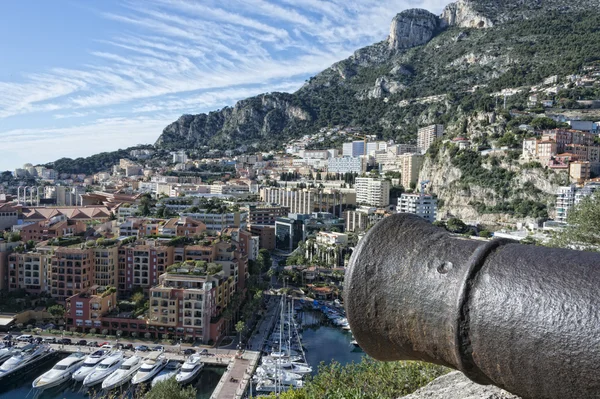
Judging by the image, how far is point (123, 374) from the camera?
19484 millimetres

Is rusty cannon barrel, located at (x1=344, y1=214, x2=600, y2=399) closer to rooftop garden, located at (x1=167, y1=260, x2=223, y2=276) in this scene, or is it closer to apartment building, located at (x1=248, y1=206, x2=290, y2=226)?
rooftop garden, located at (x1=167, y1=260, x2=223, y2=276)

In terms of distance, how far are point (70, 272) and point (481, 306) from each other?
26.3m

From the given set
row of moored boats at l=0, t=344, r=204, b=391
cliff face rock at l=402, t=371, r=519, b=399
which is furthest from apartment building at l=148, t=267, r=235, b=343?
cliff face rock at l=402, t=371, r=519, b=399

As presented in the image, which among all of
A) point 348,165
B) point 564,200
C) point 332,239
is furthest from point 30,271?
point 348,165

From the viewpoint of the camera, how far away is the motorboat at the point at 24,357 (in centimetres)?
1977

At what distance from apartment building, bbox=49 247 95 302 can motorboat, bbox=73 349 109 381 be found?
466cm

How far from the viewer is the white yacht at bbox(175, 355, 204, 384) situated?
18969 millimetres

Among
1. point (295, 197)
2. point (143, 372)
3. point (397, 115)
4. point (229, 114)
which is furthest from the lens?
point (229, 114)

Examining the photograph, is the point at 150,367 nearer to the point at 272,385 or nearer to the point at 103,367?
the point at 103,367

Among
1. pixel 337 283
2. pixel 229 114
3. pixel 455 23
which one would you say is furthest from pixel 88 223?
pixel 455 23

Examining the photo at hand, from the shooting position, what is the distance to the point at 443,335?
1957mm

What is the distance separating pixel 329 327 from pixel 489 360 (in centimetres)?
2632

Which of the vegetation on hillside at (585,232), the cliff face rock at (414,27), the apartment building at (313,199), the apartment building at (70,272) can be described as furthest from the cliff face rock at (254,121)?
the vegetation on hillside at (585,232)

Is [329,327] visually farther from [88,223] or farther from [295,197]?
[295,197]
